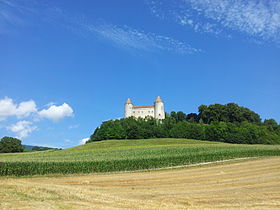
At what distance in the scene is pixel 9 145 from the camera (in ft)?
300

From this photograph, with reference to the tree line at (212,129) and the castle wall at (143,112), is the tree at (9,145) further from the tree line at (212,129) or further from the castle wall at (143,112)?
the castle wall at (143,112)

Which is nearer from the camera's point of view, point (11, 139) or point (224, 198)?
point (224, 198)

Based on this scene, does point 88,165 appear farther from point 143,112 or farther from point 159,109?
point 143,112

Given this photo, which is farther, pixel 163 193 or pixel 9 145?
pixel 9 145

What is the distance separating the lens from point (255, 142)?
76188 millimetres

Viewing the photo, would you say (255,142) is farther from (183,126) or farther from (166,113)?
(166,113)

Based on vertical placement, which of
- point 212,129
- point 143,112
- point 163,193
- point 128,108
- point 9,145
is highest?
point 128,108

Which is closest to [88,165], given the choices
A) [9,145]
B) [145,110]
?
[9,145]

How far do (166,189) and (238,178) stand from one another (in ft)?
24.3

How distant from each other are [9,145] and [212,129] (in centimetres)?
7398

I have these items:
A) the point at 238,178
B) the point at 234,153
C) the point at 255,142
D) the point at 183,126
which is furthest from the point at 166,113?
the point at 238,178

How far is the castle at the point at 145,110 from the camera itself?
126m

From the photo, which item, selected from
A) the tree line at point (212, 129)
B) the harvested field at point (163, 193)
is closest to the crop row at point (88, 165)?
the harvested field at point (163, 193)

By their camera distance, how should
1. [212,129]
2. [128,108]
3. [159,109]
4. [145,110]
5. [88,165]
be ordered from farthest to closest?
[128,108] < [145,110] < [159,109] < [212,129] < [88,165]
